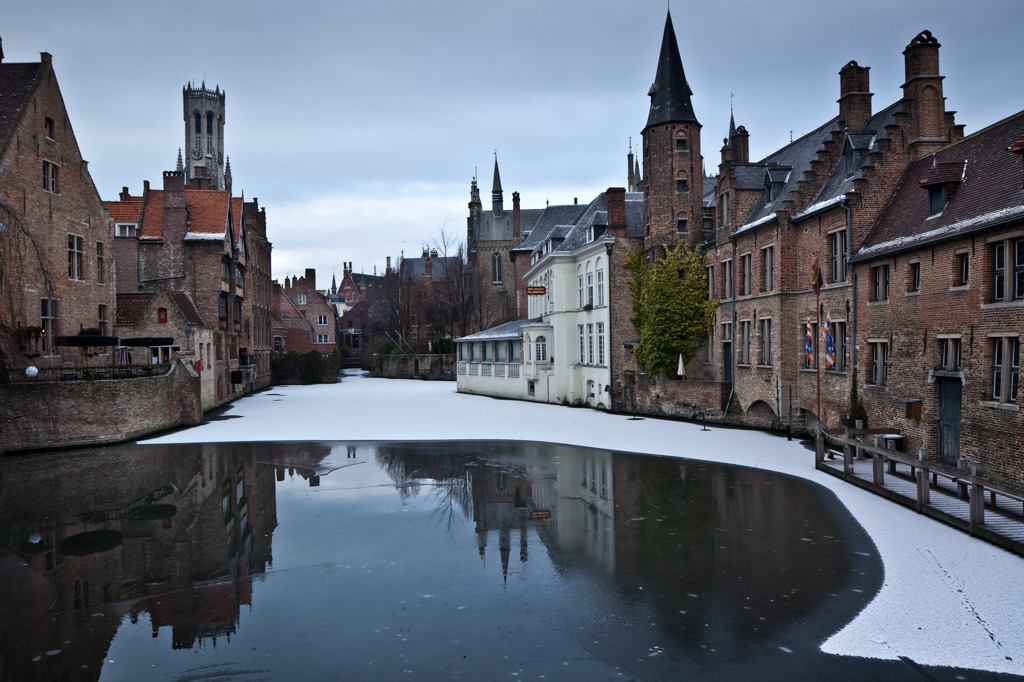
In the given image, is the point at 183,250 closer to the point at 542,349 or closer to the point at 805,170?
the point at 542,349

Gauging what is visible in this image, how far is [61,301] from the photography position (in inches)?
1120

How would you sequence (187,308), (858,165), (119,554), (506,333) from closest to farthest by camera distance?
(119,554) → (858,165) → (187,308) → (506,333)

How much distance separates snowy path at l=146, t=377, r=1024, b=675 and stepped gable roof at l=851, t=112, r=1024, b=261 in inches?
265

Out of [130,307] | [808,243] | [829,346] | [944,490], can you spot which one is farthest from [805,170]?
[130,307]

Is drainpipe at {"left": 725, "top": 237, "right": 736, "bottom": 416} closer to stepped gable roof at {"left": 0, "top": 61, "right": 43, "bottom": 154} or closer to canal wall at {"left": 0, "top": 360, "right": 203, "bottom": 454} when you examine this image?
canal wall at {"left": 0, "top": 360, "right": 203, "bottom": 454}

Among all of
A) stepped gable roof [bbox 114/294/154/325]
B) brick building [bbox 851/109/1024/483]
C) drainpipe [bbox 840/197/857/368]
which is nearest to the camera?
brick building [bbox 851/109/1024/483]

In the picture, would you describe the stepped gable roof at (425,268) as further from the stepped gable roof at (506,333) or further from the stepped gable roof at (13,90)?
the stepped gable roof at (13,90)

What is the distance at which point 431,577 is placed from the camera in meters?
10.5

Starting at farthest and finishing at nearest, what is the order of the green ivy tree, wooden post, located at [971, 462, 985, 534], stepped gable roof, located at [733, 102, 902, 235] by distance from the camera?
the green ivy tree → stepped gable roof, located at [733, 102, 902, 235] → wooden post, located at [971, 462, 985, 534]

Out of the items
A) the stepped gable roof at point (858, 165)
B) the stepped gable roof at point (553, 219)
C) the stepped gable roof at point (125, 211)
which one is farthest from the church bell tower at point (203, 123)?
the stepped gable roof at point (858, 165)

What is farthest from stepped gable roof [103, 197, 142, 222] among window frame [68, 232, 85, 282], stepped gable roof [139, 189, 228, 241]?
window frame [68, 232, 85, 282]

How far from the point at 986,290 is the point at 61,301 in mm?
32257

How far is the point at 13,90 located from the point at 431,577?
28.4 metres

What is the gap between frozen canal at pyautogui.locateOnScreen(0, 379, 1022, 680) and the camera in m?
7.86
